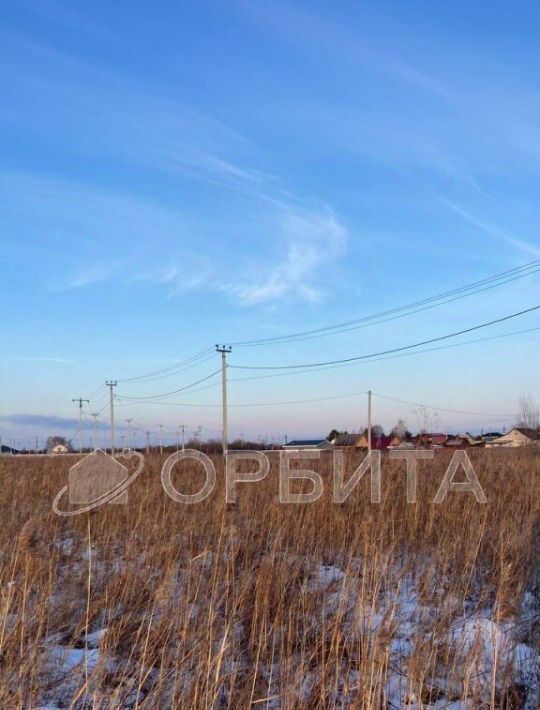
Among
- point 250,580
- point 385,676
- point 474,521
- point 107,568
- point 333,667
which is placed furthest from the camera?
point 474,521

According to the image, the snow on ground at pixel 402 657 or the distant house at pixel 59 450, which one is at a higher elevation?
the snow on ground at pixel 402 657

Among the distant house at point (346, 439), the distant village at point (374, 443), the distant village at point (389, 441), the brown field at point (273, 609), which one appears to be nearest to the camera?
the brown field at point (273, 609)

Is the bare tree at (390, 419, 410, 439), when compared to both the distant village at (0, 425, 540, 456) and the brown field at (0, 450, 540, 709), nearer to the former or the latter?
the distant village at (0, 425, 540, 456)

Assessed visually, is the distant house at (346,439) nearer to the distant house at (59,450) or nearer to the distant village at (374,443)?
the distant village at (374,443)

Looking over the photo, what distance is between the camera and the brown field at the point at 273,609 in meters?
2.61

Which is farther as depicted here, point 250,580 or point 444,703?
point 250,580

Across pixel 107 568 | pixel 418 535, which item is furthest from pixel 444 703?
pixel 418 535

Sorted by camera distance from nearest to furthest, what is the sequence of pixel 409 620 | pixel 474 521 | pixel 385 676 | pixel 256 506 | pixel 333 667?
pixel 385 676, pixel 333 667, pixel 409 620, pixel 474 521, pixel 256 506

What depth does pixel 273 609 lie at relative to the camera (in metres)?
3.60

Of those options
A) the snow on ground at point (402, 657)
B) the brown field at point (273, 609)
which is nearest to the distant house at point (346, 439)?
the brown field at point (273, 609)

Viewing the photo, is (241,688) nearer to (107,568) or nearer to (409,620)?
(409,620)

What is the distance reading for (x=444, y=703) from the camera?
266cm

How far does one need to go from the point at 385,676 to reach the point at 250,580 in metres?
1.45

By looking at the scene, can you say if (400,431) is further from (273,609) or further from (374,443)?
(273,609)
